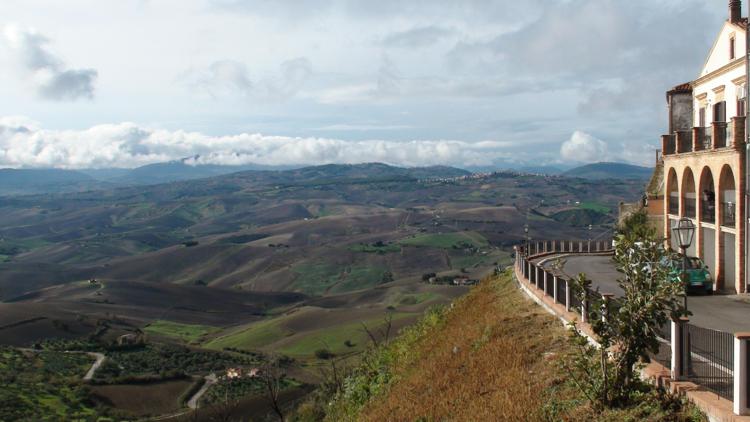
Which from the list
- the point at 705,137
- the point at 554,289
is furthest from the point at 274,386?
the point at 705,137

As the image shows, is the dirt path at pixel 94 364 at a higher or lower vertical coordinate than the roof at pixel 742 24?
lower

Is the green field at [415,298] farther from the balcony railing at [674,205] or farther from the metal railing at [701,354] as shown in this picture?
the metal railing at [701,354]

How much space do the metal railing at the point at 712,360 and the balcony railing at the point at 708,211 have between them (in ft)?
57.4

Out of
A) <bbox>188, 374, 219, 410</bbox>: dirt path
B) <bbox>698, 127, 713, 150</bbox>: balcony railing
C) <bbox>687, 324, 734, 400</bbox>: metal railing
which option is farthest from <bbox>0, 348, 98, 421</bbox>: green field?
<bbox>687, 324, 734, 400</bbox>: metal railing

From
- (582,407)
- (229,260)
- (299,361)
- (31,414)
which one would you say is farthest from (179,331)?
(582,407)

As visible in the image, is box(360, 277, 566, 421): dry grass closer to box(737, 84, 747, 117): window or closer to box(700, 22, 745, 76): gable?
box(737, 84, 747, 117): window

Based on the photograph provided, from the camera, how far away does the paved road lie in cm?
1673

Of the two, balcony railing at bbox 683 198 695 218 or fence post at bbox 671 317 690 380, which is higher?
balcony railing at bbox 683 198 695 218

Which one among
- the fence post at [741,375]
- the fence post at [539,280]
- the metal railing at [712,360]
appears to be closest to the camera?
the fence post at [741,375]

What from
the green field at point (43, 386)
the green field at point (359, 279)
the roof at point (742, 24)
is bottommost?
the green field at point (359, 279)

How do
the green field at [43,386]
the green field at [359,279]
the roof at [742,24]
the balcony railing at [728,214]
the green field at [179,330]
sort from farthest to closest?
the green field at [359,279] → the green field at [179,330] → the green field at [43,386] → the roof at [742,24] → the balcony railing at [728,214]

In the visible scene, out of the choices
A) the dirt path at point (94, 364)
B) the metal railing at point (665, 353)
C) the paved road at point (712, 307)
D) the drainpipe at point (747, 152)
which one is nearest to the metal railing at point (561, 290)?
the paved road at point (712, 307)

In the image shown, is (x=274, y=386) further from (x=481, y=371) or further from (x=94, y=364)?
(x=94, y=364)

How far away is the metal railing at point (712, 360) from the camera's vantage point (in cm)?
962
